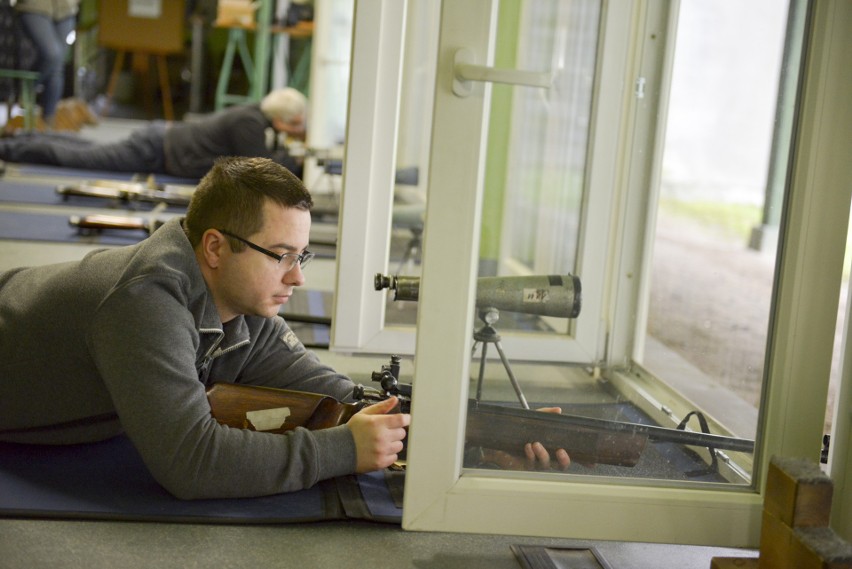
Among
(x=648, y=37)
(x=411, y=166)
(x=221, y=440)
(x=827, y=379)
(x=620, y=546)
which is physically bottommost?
(x=620, y=546)

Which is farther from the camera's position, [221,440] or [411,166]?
[411,166]

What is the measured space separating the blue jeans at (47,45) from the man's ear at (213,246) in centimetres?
741

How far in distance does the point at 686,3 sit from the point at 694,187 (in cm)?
907

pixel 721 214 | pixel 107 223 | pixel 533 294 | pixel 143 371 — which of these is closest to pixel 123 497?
pixel 143 371

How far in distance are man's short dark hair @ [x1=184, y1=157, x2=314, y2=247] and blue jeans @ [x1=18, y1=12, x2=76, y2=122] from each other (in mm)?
7342

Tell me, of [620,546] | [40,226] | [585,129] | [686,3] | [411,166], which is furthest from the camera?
[40,226]

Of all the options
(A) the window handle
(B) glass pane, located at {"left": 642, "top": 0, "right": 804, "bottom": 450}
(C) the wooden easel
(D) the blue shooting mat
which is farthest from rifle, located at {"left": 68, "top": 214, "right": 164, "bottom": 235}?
(C) the wooden easel

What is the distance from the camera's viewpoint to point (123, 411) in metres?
1.90

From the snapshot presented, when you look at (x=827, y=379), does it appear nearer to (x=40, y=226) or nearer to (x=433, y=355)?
(x=433, y=355)

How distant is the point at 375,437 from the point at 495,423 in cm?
25

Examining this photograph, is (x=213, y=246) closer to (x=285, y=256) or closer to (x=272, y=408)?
(x=285, y=256)

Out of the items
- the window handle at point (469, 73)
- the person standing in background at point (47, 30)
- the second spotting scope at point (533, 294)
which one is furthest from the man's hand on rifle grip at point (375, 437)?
the person standing in background at point (47, 30)

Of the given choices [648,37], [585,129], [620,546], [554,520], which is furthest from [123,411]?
[648,37]

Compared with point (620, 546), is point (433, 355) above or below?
above
